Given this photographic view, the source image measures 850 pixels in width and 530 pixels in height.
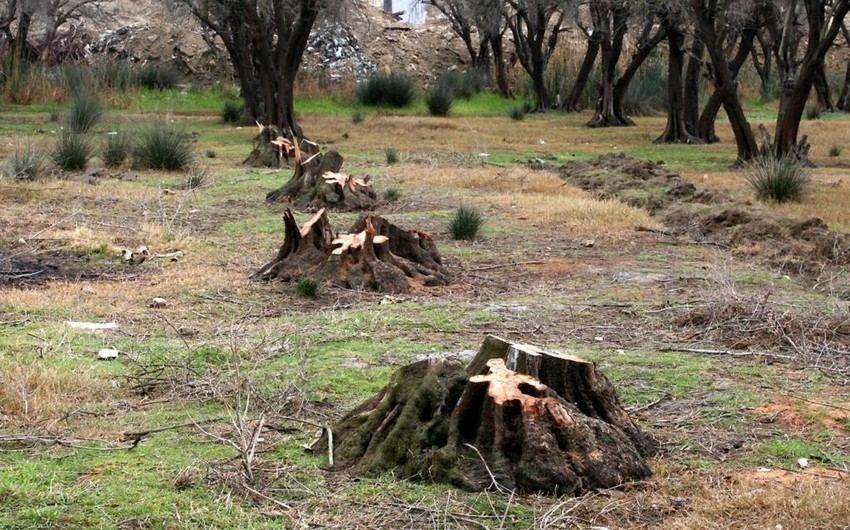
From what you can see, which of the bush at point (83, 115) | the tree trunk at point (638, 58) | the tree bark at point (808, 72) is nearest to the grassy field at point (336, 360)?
the tree bark at point (808, 72)

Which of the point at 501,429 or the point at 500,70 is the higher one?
the point at 500,70

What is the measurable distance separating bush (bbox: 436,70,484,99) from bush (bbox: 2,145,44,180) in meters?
21.0

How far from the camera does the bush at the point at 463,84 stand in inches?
1439

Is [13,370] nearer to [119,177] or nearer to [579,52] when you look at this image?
[119,177]

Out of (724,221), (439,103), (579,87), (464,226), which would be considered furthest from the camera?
(579,87)

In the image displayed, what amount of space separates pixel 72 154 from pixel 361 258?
8.52 meters

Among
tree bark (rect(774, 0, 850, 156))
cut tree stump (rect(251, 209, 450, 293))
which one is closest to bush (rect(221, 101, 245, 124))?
tree bark (rect(774, 0, 850, 156))

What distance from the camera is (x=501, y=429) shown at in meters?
4.28

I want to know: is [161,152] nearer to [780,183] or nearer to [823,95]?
[780,183]

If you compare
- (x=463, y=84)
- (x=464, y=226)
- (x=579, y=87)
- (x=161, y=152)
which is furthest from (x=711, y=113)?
(x=463, y=84)

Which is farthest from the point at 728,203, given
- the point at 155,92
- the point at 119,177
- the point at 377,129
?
the point at 155,92

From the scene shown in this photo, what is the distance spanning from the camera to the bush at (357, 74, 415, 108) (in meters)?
32.7

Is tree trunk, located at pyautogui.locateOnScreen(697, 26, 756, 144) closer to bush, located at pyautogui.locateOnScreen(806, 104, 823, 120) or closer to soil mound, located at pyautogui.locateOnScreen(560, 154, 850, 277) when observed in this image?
bush, located at pyautogui.locateOnScreen(806, 104, 823, 120)

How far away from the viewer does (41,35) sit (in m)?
41.6
